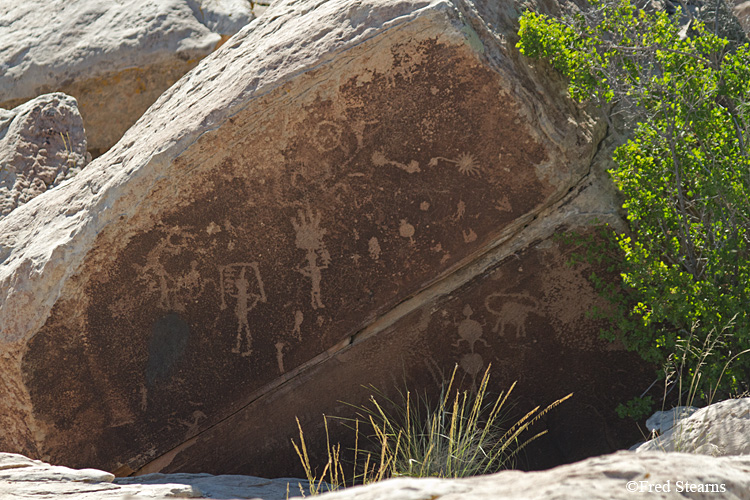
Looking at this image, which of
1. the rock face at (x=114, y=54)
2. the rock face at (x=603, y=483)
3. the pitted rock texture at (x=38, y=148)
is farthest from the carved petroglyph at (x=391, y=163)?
the rock face at (x=114, y=54)

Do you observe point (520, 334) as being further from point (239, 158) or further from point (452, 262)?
point (239, 158)

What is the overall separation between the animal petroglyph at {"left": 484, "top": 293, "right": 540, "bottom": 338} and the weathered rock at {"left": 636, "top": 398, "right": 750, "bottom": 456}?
2.71ft

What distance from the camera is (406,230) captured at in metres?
3.01

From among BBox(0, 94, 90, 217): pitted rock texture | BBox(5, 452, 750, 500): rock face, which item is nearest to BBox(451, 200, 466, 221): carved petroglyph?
BBox(5, 452, 750, 500): rock face

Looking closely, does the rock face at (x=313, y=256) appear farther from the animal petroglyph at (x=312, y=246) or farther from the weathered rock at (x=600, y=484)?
the weathered rock at (x=600, y=484)

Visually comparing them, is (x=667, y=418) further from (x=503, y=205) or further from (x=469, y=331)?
(x=503, y=205)

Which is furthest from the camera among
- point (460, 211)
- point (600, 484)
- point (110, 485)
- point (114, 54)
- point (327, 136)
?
point (114, 54)

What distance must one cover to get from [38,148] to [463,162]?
2860 millimetres

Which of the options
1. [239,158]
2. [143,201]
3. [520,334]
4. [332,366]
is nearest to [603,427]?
[520,334]

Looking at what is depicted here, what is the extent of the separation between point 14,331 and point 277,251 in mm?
1251

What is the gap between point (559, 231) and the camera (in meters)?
3.05

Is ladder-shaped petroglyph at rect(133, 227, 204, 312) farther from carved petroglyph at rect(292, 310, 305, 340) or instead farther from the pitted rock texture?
the pitted rock texture

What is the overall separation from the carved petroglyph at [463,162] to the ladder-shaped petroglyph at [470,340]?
2.16ft

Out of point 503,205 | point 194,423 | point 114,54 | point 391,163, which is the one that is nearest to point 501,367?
point 503,205
